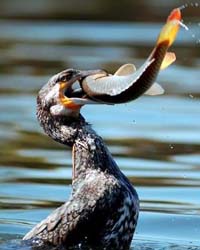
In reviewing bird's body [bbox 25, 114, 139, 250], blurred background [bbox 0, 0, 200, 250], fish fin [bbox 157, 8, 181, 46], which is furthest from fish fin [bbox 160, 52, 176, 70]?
blurred background [bbox 0, 0, 200, 250]

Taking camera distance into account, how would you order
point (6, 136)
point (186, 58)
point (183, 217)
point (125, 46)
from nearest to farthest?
point (183, 217) < point (6, 136) < point (186, 58) < point (125, 46)

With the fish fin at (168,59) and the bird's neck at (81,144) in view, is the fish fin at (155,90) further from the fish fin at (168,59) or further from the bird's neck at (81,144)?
the bird's neck at (81,144)

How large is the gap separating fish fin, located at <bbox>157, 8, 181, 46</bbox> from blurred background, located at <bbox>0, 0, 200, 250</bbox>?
2.16 meters

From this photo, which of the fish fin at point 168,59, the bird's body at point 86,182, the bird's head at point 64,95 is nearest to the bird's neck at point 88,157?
the bird's body at point 86,182

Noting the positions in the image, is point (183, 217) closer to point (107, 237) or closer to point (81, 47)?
point (107, 237)

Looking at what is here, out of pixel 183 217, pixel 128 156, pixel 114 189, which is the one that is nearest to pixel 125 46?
pixel 128 156

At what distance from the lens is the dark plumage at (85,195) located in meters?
9.52

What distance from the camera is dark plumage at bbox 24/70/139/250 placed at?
9.52 m

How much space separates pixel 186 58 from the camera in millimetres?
21859

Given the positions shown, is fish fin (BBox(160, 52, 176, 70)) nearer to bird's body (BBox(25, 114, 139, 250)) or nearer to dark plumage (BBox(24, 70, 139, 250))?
dark plumage (BBox(24, 70, 139, 250))

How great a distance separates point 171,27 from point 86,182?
172 cm

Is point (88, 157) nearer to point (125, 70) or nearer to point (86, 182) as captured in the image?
point (86, 182)

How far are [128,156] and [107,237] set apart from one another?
497cm

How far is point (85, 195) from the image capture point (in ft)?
31.4
